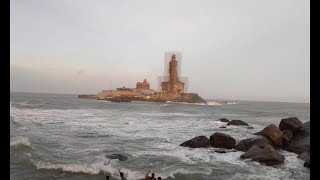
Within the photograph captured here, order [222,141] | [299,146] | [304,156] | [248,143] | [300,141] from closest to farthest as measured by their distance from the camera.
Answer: [304,156] < [299,146] < [248,143] < [300,141] < [222,141]

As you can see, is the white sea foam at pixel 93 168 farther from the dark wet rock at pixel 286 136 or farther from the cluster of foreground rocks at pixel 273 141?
the dark wet rock at pixel 286 136

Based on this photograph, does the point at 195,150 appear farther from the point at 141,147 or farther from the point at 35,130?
the point at 35,130

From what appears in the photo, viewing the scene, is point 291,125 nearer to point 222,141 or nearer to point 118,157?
point 222,141

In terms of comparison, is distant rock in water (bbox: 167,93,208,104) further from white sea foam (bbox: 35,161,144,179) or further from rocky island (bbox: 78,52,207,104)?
white sea foam (bbox: 35,161,144,179)

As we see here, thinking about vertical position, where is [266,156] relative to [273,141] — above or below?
below

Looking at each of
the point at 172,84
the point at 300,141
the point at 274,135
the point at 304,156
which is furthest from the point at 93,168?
the point at 172,84

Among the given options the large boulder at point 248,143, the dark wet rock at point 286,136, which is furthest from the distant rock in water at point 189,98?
the large boulder at point 248,143

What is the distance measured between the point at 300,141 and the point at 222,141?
6.02 meters

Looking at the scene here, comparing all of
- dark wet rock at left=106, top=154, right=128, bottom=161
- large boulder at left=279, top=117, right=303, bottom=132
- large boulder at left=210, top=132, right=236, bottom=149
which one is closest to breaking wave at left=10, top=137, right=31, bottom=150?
dark wet rock at left=106, top=154, right=128, bottom=161

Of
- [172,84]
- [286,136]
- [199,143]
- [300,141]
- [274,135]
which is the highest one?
[172,84]

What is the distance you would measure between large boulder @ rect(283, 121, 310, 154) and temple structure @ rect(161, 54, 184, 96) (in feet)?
370

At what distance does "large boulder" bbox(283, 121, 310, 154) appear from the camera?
21.2 metres

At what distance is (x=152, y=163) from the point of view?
59.3 ft

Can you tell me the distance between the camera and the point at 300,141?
73.7 ft
